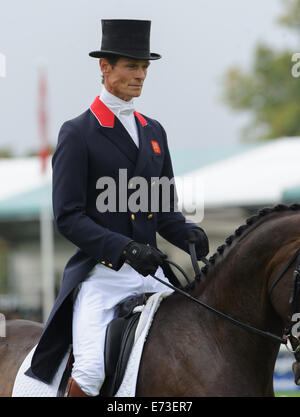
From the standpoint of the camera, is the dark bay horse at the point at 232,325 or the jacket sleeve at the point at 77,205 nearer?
the dark bay horse at the point at 232,325

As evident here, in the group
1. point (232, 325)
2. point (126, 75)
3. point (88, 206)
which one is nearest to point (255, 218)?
point (232, 325)

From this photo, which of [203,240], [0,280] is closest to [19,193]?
[0,280]

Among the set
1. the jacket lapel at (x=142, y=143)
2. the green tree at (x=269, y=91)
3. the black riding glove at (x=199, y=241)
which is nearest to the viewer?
the jacket lapel at (x=142, y=143)

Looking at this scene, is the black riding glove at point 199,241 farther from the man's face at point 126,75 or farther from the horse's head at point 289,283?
the man's face at point 126,75

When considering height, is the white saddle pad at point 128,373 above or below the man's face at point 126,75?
below

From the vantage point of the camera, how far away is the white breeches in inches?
158

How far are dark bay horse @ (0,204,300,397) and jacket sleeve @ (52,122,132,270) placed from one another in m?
0.44

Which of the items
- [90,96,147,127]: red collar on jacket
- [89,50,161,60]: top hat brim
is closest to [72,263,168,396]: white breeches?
[90,96,147,127]: red collar on jacket

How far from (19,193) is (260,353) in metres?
12.4

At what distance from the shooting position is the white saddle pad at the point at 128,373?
3988 mm

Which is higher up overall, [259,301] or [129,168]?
[129,168]

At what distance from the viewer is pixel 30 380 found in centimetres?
437

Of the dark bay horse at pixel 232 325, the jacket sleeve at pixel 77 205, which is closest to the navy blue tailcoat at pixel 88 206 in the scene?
the jacket sleeve at pixel 77 205

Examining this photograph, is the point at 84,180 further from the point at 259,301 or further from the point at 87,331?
the point at 259,301
